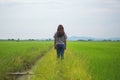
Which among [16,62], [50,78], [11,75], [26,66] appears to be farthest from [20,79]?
[26,66]

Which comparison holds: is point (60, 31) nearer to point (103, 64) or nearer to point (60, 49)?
point (60, 49)

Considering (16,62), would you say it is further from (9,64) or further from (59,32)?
(59,32)

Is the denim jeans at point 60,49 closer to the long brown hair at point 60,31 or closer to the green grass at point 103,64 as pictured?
the long brown hair at point 60,31

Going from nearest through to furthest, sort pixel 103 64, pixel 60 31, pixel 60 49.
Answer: pixel 60 31 < pixel 60 49 < pixel 103 64

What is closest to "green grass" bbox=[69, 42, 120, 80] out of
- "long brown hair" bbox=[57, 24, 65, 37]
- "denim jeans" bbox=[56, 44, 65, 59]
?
"denim jeans" bbox=[56, 44, 65, 59]

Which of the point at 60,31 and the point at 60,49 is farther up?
the point at 60,31

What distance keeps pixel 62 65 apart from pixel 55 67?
0.47 meters

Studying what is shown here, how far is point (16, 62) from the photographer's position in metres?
13.8

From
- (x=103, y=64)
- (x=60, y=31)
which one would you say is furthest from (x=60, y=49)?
(x=103, y=64)

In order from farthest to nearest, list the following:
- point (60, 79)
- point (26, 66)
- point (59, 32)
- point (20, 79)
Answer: point (26, 66), point (59, 32), point (20, 79), point (60, 79)

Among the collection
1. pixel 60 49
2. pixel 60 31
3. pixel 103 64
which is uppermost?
pixel 60 31

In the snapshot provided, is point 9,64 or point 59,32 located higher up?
point 59,32

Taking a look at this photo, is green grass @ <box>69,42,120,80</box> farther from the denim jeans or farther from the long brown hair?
the long brown hair

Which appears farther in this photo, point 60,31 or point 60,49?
point 60,49
